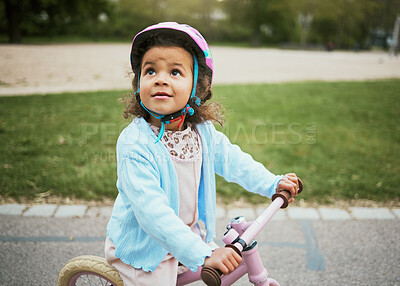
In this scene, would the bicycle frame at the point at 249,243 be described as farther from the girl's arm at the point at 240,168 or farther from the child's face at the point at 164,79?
the child's face at the point at 164,79

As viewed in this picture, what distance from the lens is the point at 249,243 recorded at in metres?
1.38

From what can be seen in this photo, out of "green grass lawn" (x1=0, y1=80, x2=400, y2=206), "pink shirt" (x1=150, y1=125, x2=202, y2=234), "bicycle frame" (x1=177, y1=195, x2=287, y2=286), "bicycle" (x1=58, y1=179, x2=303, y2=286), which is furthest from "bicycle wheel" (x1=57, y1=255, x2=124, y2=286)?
"green grass lawn" (x1=0, y1=80, x2=400, y2=206)

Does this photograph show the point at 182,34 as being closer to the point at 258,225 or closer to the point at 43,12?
the point at 258,225

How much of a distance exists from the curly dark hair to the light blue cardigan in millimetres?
71

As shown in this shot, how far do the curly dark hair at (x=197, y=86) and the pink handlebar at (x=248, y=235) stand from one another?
55 cm

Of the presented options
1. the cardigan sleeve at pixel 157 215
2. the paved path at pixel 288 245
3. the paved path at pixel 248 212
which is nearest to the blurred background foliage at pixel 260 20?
the paved path at pixel 248 212

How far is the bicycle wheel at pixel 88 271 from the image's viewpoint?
5.56 ft

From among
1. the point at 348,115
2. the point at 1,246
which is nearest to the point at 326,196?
the point at 1,246

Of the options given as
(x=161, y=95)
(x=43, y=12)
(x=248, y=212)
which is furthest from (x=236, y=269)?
(x=43, y=12)

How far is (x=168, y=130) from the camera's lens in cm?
166

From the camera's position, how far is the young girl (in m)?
1.38

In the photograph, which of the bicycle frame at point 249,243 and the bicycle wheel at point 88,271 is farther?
the bicycle wheel at point 88,271

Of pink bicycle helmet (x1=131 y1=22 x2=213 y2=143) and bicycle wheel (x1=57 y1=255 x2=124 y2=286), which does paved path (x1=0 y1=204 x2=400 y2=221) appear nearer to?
bicycle wheel (x1=57 y1=255 x2=124 y2=286)

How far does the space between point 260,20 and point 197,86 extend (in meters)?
41.0
